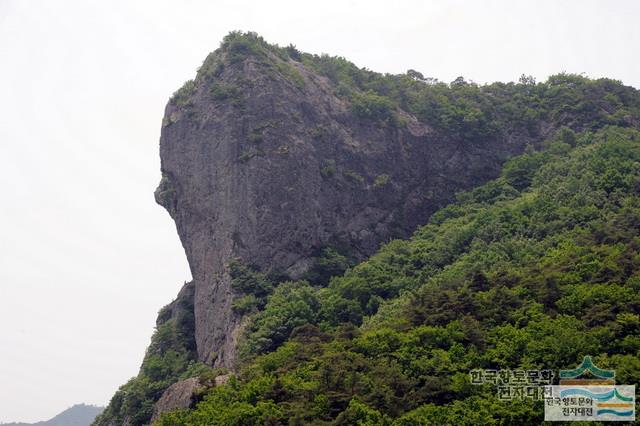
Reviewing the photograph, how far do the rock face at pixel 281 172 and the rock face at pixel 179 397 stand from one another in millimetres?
5854

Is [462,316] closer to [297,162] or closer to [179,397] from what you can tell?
[179,397]

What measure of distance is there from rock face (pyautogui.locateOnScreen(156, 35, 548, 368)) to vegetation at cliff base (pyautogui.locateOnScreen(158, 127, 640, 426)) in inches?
121

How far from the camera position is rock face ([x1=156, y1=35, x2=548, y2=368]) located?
47.2 m

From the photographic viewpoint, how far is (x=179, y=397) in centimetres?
3519

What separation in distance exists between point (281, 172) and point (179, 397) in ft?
58.7

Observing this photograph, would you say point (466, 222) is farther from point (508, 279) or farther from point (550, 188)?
point (508, 279)

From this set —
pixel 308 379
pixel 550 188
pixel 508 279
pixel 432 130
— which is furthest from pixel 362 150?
pixel 308 379

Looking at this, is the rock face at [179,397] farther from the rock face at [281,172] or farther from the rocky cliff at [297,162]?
the rock face at [281,172]

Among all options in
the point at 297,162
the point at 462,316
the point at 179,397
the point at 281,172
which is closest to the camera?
the point at 462,316

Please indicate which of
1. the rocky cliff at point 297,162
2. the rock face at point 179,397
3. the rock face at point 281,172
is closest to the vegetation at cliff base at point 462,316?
the rock face at point 179,397

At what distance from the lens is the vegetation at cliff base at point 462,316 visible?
28.3 meters

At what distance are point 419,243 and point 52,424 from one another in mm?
171402

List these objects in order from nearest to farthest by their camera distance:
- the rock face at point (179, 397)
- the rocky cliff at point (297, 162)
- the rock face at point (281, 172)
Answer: the rock face at point (179, 397) < the rocky cliff at point (297, 162) < the rock face at point (281, 172)

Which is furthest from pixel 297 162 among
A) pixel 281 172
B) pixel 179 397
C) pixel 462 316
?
pixel 462 316
